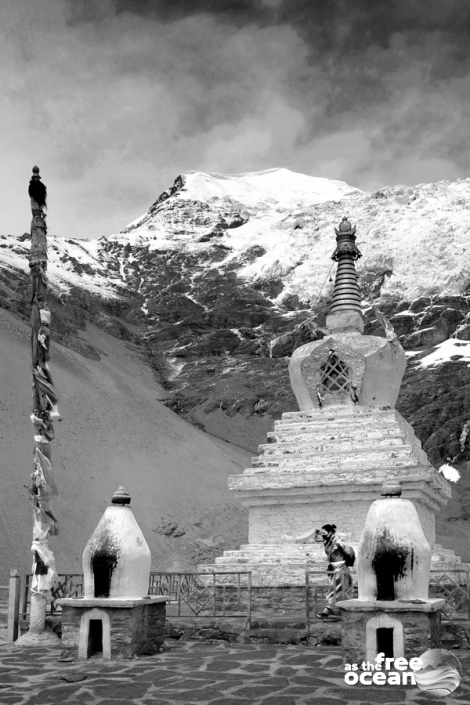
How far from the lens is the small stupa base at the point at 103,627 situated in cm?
826

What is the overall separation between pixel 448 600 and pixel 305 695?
596cm

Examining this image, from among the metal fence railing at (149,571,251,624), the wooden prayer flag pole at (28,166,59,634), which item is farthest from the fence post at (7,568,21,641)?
the metal fence railing at (149,571,251,624)

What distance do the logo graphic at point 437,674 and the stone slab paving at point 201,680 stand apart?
0.33 feet

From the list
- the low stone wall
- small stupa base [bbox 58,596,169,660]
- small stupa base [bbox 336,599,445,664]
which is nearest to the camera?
small stupa base [bbox 336,599,445,664]

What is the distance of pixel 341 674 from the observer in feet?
24.0

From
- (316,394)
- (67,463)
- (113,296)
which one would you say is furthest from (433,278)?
(316,394)

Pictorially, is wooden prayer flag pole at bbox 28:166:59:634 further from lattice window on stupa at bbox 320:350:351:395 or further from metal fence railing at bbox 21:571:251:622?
lattice window on stupa at bbox 320:350:351:395

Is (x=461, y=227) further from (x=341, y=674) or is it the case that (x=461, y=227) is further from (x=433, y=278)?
(x=341, y=674)

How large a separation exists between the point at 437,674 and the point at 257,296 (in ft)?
286

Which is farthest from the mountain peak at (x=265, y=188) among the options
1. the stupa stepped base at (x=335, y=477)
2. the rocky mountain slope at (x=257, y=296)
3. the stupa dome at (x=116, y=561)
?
the stupa dome at (x=116, y=561)

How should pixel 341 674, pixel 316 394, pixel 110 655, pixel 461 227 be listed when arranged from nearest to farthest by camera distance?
pixel 341 674, pixel 110 655, pixel 316 394, pixel 461 227

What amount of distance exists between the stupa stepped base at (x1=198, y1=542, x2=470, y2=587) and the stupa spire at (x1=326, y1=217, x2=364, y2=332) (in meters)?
7.17

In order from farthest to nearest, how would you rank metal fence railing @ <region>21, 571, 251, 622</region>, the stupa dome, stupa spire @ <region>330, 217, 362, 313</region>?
1. stupa spire @ <region>330, 217, 362, 313</region>
2. metal fence railing @ <region>21, 571, 251, 622</region>
3. the stupa dome

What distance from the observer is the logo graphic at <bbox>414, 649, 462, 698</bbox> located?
21.2ft
